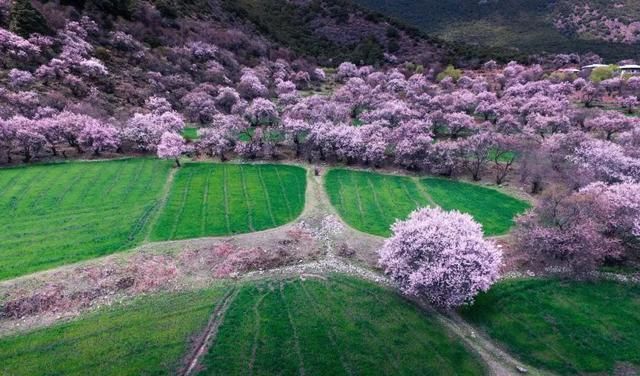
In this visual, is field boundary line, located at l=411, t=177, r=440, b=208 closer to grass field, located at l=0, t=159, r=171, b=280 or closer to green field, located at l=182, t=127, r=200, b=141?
grass field, located at l=0, t=159, r=171, b=280

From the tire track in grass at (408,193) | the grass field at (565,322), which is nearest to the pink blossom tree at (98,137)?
the tire track in grass at (408,193)

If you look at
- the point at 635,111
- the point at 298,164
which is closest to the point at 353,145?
the point at 298,164

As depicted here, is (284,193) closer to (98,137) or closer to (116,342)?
(116,342)

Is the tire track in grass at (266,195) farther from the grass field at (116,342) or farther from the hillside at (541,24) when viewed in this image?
the hillside at (541,24)

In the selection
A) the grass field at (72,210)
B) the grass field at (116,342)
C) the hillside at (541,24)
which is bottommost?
the grass field at (116,342)

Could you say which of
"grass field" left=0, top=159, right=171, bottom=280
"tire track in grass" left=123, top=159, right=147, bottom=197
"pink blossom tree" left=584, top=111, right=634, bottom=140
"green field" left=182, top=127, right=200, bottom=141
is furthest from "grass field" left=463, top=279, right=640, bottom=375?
"green field" left=182, top=127, right=200, bottom=141

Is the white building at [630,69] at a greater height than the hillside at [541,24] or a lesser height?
lesser

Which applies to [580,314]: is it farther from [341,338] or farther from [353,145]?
[353,145]
